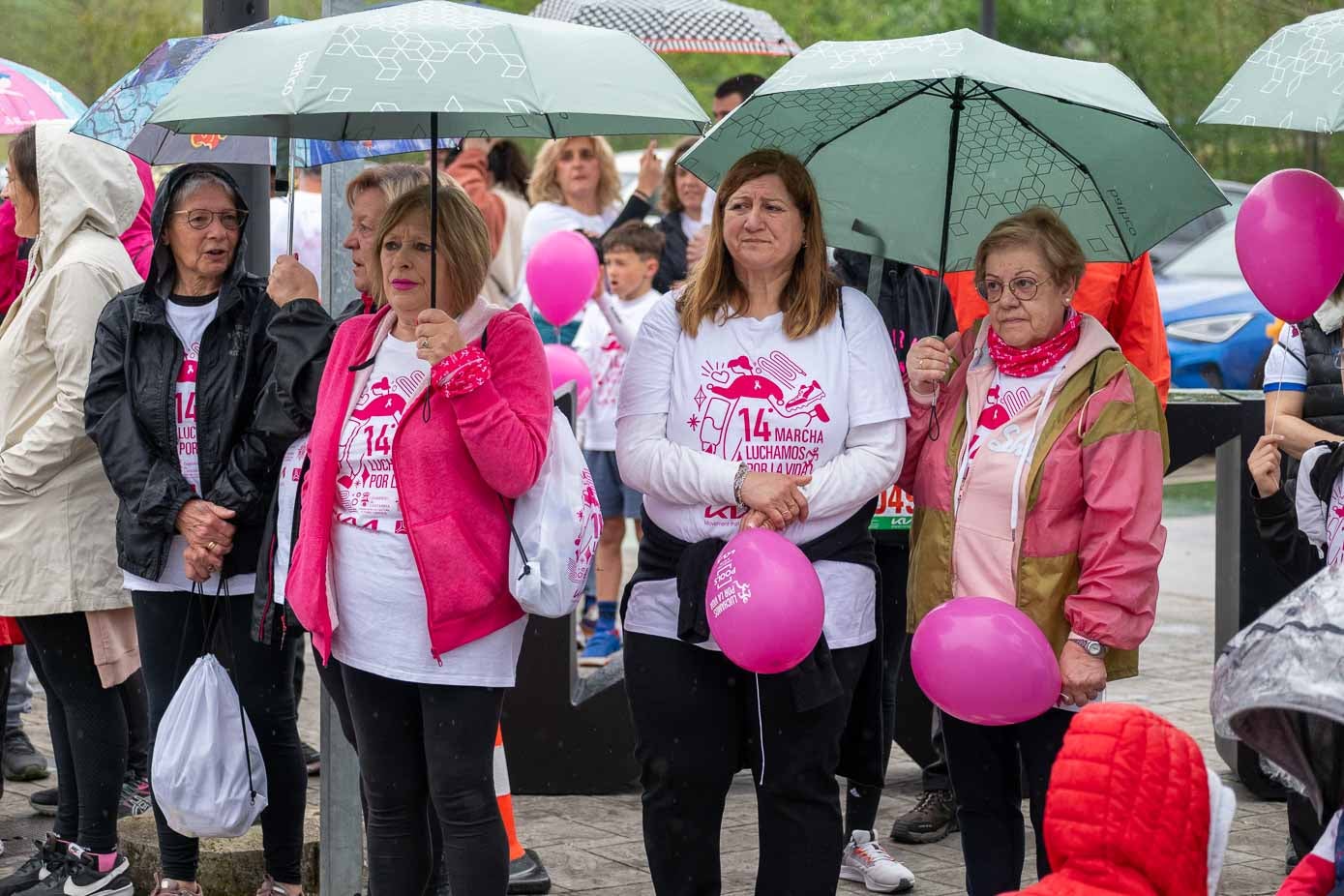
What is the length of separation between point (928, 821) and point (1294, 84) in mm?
2777

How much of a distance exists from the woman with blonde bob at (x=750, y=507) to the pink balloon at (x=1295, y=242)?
100cm

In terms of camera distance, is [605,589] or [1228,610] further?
[605,589]

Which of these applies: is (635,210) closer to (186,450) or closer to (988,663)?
(186,450)

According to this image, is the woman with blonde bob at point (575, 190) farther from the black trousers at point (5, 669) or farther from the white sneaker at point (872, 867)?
the white sneaker at point (872, 867)

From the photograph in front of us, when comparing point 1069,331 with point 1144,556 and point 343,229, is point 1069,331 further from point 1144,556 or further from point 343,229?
point 343,229

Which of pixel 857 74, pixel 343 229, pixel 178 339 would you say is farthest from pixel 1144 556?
pixel 178 339

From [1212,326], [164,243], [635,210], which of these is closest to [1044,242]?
[164,243]

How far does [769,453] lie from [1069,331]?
2.58ft

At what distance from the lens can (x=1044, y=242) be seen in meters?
4.14

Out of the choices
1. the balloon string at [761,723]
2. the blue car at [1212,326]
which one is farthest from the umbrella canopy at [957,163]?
the blue car at [1212,326]

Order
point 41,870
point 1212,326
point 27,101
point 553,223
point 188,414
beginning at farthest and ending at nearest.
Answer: point 1212,326
point 553,223
point 27,101
point 41,870
point 188,414

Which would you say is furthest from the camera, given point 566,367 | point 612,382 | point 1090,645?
point 612,382

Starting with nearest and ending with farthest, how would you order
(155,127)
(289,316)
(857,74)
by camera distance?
(857,74), (289,316), (155,127)

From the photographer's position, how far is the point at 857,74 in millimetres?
3871
